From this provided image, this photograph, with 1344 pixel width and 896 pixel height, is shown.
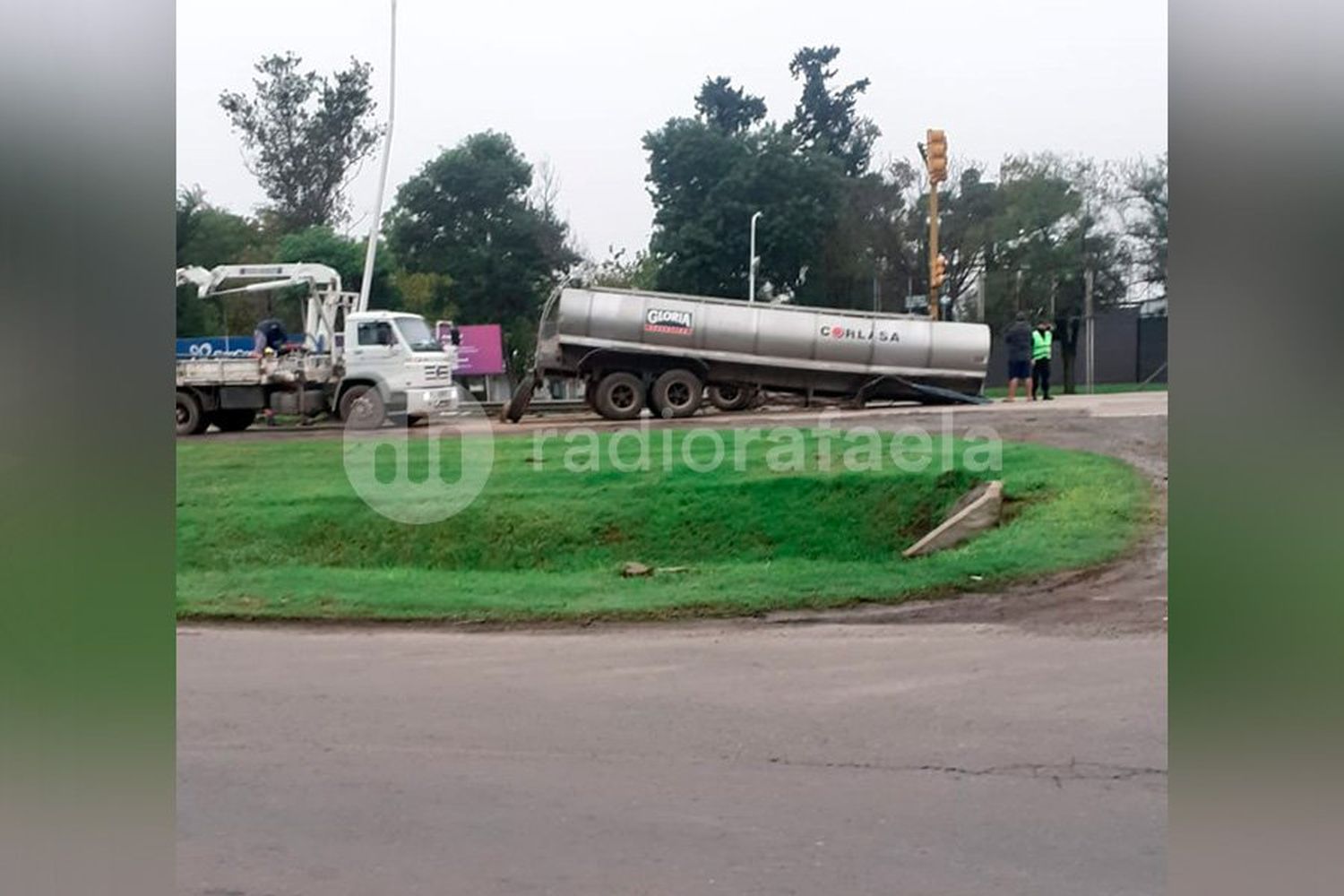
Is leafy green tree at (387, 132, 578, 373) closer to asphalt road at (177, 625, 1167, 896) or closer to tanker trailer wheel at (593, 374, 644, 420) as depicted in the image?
A: tanker trailer wheel at (593, 374, 644, 420)

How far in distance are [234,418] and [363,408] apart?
1848 millimetres

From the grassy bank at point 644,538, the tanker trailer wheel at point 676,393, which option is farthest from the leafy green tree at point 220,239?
the tanker trailer wheel at point 676,393

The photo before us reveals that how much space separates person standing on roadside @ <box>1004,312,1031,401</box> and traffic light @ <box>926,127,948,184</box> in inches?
153

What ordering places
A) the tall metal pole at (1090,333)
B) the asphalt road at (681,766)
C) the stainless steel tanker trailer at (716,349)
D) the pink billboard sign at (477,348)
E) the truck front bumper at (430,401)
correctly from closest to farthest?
the asphalt road at (681,766), the tall metal pole at (1090,333), the stainless steel tanker trailer at (716,349), the truck front bumper at (430,401), the pink billboard sign at (477,348)

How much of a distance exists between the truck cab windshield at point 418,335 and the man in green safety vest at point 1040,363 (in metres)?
6.74

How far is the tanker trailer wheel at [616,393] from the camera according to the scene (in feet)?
47.9

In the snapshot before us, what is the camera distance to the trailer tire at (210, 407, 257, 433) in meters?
16.1

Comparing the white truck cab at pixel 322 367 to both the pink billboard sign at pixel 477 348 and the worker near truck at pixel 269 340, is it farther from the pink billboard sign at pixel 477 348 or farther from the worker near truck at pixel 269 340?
the pink billboard sign at pixel 477 348

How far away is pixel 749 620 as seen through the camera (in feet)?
29.4

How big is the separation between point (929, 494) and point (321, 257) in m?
8.96

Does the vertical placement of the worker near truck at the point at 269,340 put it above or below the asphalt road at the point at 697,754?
above

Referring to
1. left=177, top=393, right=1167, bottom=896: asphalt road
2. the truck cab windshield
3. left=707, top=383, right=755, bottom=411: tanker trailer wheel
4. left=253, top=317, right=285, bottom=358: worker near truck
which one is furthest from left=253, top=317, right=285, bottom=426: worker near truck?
left=177, top=393, right=1167, bottom=896: asphalt road

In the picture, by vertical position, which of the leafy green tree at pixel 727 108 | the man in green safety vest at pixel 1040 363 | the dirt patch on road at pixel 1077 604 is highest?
the leafy green tree at pixel 727 108
